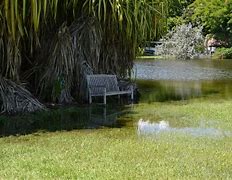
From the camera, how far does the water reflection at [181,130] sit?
9477mm

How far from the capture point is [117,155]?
762cm

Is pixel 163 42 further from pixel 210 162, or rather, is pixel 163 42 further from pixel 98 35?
pixel 210 162

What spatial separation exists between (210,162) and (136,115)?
15.7ft

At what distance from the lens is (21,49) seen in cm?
1339

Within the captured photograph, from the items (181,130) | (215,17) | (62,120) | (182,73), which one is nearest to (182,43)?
(215,17)

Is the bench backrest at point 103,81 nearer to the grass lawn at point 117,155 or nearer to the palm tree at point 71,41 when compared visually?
the palm tree at point 71,41

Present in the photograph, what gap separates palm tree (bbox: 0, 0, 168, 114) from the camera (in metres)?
13.2

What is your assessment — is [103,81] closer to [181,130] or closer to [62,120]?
[62,120]

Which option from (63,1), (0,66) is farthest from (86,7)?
(0,66)

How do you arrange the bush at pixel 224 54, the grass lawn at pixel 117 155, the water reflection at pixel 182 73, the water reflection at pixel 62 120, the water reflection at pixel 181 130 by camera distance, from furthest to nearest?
the bush at pixel 224 54, the water reflection at pixel 182 73, the water reflection at pixel 62 120, the water reflection at pixel 181 130, the grass lawn at pixel 117 155

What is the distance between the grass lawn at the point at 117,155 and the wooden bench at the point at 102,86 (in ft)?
10.8

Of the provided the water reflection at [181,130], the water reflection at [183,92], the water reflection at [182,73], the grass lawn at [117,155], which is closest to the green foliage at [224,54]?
the water reflection at [182,73]

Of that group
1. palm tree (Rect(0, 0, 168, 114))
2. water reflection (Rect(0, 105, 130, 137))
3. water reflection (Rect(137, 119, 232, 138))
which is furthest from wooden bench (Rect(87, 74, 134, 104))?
water reflection (Rect(137, 119, 232, 138))

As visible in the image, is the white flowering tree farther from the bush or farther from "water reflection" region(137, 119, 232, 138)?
"water reflection" region(137, 119, 232, 138)
